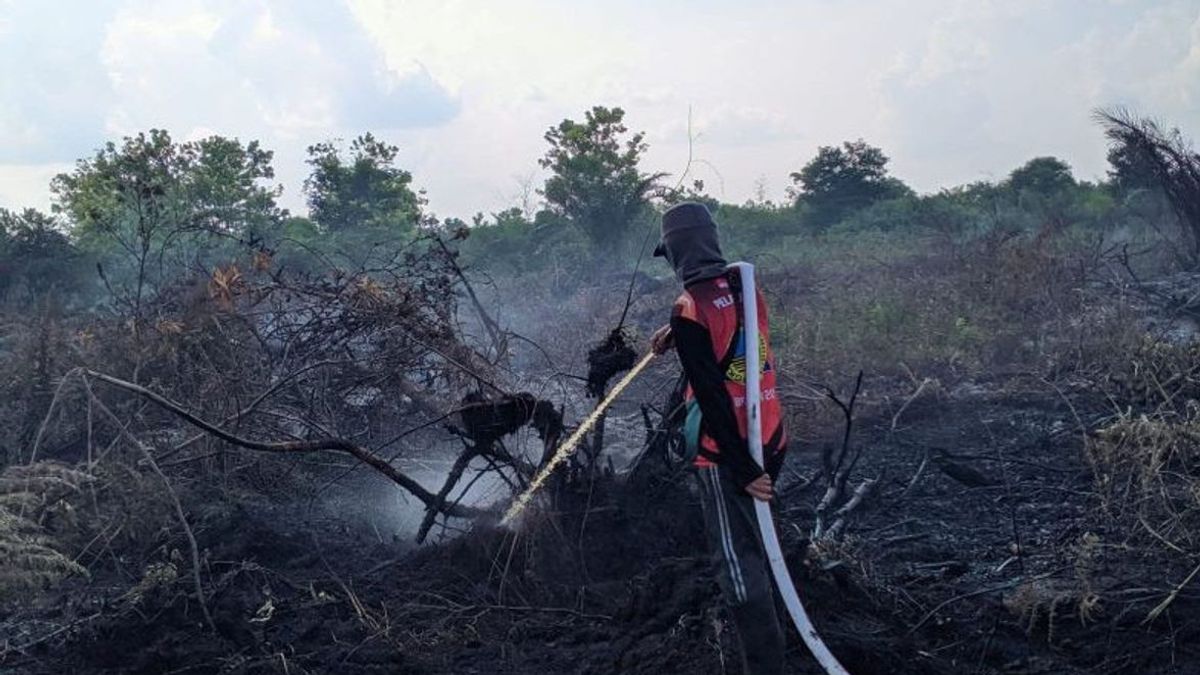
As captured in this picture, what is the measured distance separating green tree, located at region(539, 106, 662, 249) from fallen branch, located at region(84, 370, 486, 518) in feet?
56.7

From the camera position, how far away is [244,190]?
22516mm

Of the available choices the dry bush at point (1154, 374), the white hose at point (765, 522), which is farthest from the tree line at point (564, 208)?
the white hose at point (765, 522)

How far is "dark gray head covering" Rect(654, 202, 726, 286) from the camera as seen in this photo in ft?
13.5

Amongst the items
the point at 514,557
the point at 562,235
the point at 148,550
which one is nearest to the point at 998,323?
the point at 514,557

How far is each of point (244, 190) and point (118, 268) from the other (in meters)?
3.30

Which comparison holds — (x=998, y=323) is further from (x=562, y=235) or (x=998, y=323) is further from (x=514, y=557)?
(x=562, y=235)

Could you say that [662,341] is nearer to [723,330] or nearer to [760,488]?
[723,330]

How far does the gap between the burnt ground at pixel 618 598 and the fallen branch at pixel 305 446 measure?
0.23 meters

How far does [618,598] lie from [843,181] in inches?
1001

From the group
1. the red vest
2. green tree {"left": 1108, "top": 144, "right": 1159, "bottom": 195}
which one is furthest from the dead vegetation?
green tree {"left": 1108, "top": 144, "right": 1159, "bottom": 195}

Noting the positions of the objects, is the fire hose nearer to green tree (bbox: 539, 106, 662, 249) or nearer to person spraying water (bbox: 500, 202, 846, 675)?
person spraying water (bbox: 500, 202, 846, 675)

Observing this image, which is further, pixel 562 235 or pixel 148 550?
pixel 562 235

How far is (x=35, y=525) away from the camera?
19.4 ft

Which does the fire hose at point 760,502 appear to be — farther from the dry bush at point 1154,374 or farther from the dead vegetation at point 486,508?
the dry bush at point 1154,374
